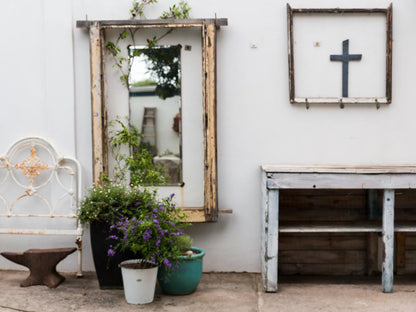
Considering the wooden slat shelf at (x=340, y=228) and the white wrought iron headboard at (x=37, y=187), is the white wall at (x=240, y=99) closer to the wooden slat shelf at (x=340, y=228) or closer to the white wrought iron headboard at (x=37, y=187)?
the white wrought iron headboard at (x=37, y=187)

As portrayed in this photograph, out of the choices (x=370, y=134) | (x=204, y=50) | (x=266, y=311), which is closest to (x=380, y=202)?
(x=370, y=134)

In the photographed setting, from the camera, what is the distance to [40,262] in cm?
452

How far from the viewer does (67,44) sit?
485 cm

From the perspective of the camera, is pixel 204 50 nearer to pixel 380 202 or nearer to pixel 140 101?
pixel 140 101

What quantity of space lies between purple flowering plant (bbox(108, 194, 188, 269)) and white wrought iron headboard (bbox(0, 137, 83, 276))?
0.76 metres

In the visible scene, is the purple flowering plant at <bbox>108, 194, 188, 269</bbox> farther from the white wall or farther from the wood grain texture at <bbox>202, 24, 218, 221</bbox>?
the white wall

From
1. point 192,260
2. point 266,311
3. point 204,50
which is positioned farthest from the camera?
point 204,50

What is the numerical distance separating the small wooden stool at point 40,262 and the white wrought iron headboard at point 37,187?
34cm

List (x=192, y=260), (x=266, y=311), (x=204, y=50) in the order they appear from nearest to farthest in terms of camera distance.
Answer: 1. (x=266, y=311)
2. (x=192, y=260)
3. (x=204, y=50)

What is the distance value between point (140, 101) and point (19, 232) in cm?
147

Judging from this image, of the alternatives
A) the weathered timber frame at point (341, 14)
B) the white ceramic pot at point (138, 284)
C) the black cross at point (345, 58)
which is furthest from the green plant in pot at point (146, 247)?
the black cross at point (345, 58)

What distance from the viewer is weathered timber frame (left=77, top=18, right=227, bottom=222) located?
185 inches

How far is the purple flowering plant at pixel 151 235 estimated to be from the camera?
4078 mm

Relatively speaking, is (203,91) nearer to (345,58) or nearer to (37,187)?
(345,58)
